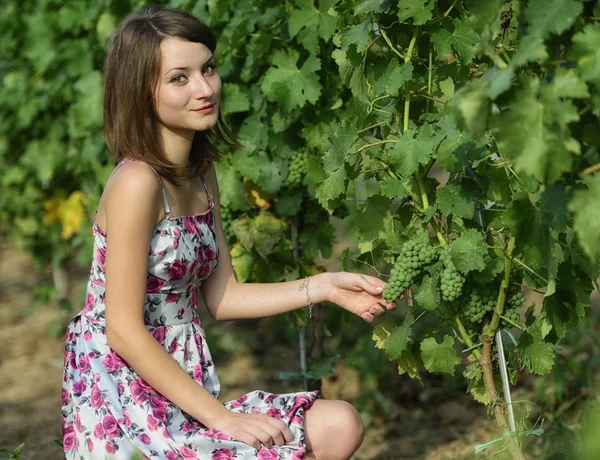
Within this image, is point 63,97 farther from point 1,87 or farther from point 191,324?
point 191,324

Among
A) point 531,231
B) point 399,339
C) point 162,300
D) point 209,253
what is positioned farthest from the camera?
point 209,253

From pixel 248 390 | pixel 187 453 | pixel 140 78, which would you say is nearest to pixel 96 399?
pixel 187 453

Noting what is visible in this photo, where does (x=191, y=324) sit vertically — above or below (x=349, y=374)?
above

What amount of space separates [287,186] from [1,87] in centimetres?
303

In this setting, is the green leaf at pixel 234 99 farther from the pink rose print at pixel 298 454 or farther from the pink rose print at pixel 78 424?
the pink rose print at pixel 298 454

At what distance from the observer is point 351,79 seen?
2605 millimetres

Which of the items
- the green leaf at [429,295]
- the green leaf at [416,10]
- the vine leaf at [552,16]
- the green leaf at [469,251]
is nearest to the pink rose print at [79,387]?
the green leaf at [429,295]

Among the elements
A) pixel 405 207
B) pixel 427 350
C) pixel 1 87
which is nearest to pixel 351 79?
pixel 405 207

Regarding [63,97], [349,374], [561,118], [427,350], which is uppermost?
[63,97]

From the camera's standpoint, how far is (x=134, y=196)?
92.0 inches

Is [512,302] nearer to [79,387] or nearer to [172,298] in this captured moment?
[172,298]

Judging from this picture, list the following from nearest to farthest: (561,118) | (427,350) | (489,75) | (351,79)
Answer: (561,118)
(489,75)
(427,350)
(351,79)

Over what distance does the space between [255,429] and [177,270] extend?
50cm

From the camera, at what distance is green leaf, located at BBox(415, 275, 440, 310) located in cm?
226
